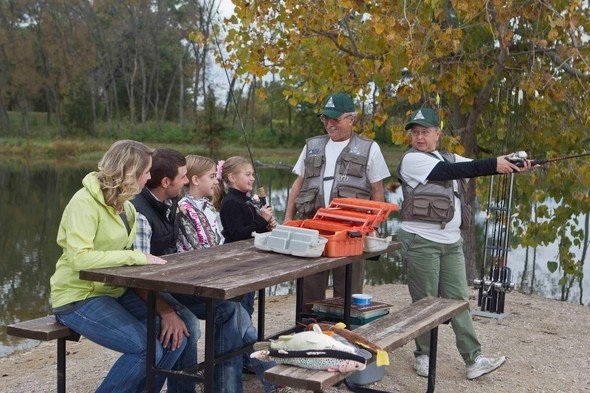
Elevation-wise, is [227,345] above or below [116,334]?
below

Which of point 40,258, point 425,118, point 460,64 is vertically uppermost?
point 460,64

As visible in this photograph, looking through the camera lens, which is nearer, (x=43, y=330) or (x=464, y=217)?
(x=43, y=330)

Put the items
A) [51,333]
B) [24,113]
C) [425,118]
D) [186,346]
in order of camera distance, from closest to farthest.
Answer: [51,333]
[186,346]
[425,118]
[24,113]

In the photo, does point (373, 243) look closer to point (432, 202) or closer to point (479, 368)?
point (432, 202)

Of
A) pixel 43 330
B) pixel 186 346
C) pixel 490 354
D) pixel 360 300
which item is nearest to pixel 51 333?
pixel 43 330

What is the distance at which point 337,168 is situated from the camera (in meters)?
5.51

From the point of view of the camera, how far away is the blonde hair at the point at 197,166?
4969 mm

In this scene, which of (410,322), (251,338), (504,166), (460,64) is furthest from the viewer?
(460,64)

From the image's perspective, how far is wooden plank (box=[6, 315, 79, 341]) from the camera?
13.2 feet

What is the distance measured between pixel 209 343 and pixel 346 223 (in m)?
1.16

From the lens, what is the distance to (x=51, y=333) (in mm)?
4023

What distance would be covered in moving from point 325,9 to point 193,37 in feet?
5.46

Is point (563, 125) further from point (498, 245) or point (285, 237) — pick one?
point (285, 237)

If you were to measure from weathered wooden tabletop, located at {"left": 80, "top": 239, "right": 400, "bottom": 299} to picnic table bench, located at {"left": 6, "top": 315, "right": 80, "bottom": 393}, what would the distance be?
50cm
